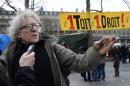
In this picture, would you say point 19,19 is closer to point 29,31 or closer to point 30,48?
point 29,31

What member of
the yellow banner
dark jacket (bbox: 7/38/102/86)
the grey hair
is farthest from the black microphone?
the yellow banner

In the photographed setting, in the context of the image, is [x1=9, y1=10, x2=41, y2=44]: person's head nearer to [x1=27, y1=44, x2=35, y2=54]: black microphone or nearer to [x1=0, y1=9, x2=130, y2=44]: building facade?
[x1=27, y1=44, x2=35, y2=54]: black microphone

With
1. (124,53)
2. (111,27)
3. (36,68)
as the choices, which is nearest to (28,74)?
(36,68)

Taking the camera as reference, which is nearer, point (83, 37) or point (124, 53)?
point (83, 37)

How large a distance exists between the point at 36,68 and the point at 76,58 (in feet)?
1.51

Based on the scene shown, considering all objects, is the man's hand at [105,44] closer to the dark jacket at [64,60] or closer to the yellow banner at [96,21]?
the dark jacket at [64,60]

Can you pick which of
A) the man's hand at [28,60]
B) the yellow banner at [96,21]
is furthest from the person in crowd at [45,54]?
the yellow banner at [96,21]

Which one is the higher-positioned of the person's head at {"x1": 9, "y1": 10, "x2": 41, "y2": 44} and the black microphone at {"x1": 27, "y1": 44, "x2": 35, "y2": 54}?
the person's head at {"x1": 9, "y1": 10, "x2": 41, "y2": 44}

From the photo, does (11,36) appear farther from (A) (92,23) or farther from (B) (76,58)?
(A) (92,23)

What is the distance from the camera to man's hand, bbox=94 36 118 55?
3.46m

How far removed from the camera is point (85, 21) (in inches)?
713

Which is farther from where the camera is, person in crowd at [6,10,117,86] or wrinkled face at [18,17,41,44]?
wrinkled face at [18,17,41,44]

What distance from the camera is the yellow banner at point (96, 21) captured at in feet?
59.0

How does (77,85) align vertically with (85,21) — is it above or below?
below
